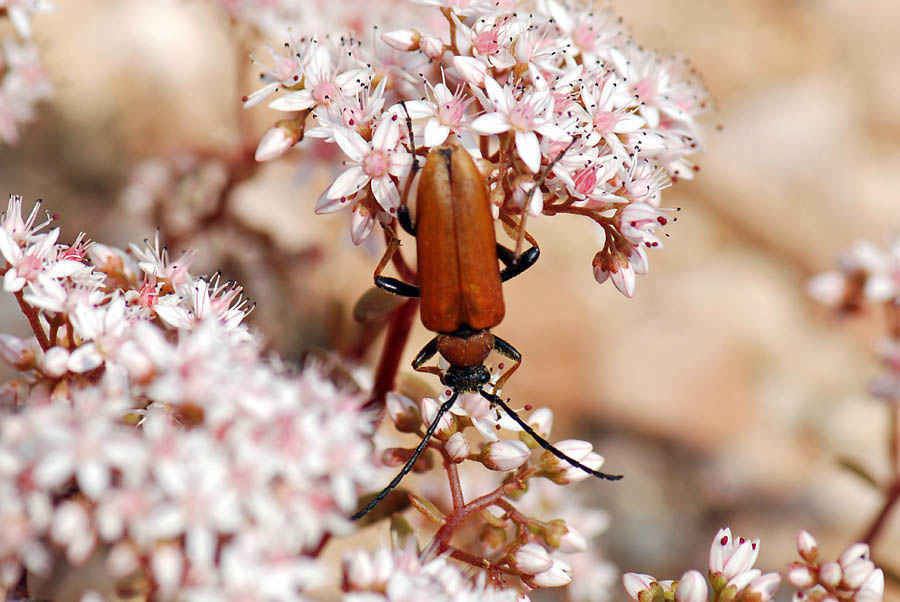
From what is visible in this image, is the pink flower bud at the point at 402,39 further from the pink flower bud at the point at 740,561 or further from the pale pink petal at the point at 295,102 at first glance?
the pink flower bud at the point at 740,561

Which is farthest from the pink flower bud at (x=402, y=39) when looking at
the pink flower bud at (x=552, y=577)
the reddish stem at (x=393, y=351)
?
the pink flower bud at (x=552, y=577)

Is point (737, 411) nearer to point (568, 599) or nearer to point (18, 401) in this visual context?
point (568, 599)

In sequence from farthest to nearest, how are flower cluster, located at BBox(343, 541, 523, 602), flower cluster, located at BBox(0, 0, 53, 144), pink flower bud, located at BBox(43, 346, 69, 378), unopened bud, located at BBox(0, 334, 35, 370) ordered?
flower cluster, located at BBox(0, 0, 53, 144) → unopened bud, located at BBox(0, 334, 35, 370) → pink flower bud, located at BBox(43, 346, 69, 378) → flower cluster, located at BBox(343, 541, 523, 602)

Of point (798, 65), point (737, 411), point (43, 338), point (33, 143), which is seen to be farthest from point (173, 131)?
point (798, 65)

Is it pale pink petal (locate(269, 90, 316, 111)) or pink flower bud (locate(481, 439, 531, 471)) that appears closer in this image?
pink flower bud (locate(481, 439, 531, 471))

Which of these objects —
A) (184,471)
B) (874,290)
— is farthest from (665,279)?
(184,471)

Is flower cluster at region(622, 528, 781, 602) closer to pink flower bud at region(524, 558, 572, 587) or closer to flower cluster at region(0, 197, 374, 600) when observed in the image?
pink flower bud at region(524, 558, 572, 587)

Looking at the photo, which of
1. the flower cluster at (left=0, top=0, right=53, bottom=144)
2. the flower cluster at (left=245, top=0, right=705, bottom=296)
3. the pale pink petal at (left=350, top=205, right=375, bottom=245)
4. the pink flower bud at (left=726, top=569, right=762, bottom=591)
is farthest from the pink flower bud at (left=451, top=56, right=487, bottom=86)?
the flower cluster at (left=0, top=0, right=53, bottom=144)
